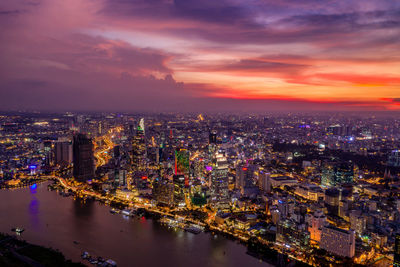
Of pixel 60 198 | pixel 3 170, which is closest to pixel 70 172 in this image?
→ pixel 3 170

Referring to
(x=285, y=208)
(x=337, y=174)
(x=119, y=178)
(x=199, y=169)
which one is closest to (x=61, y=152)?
(x=119, y=178)

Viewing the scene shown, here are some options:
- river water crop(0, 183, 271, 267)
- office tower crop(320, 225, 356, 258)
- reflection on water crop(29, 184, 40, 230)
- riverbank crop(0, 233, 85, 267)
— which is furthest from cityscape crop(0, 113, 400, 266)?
riverbank crop(0, 233, 85, 267)

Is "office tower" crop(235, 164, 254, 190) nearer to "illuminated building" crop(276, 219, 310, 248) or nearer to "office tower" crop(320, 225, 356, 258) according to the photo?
"illuminated building" crop(276, 219, 310, 248)

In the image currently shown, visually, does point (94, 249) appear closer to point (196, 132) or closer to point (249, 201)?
point (249, 201)

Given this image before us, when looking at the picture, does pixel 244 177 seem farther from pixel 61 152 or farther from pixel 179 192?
pixel 61 152

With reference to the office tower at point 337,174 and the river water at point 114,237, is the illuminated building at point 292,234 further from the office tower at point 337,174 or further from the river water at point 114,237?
the office tower at point 337,174

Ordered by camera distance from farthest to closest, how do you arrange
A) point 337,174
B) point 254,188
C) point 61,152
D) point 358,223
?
point 61,152 → point 337,174 → point 254,188 → point 358,223

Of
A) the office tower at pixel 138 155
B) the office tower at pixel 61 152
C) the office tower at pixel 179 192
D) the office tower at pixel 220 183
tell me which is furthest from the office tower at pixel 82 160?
the office tower at pixel 220 183
